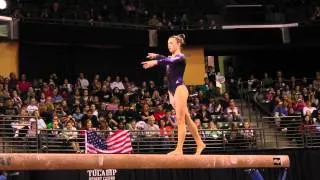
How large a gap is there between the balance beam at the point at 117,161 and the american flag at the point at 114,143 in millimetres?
4776

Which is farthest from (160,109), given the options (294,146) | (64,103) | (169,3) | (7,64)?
(169,3)

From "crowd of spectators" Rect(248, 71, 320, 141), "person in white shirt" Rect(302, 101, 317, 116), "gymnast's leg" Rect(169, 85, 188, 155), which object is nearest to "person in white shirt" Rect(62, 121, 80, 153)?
"gymnast's leg" Rect(169, 85, 188, 155)

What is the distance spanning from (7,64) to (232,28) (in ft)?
27.2

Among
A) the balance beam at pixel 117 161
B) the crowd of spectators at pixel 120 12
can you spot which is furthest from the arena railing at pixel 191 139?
the crowd of spectators at pixel 120 12

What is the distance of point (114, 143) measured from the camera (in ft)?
42.5

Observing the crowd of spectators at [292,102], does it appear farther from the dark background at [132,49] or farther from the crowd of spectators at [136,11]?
the crowd of spectators at [136,11]

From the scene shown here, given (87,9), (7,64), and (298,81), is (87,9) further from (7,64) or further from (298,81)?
(298,81)

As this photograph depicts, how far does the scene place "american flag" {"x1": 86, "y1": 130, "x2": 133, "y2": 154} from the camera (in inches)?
497

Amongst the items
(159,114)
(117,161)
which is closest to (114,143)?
(159,114)

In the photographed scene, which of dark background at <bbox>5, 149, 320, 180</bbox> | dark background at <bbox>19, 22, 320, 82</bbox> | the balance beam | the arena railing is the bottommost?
dark background at <bbox>5, 149, 320, 180</bbox>

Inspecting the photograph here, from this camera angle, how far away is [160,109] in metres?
15.7

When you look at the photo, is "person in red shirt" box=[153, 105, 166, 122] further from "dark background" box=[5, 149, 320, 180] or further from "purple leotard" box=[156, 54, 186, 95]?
"purple leotard" box=[156, 54, 186, 95]

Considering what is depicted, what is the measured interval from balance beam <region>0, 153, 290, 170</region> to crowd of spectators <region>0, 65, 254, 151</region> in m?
5.18

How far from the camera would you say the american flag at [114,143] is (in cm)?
1263
